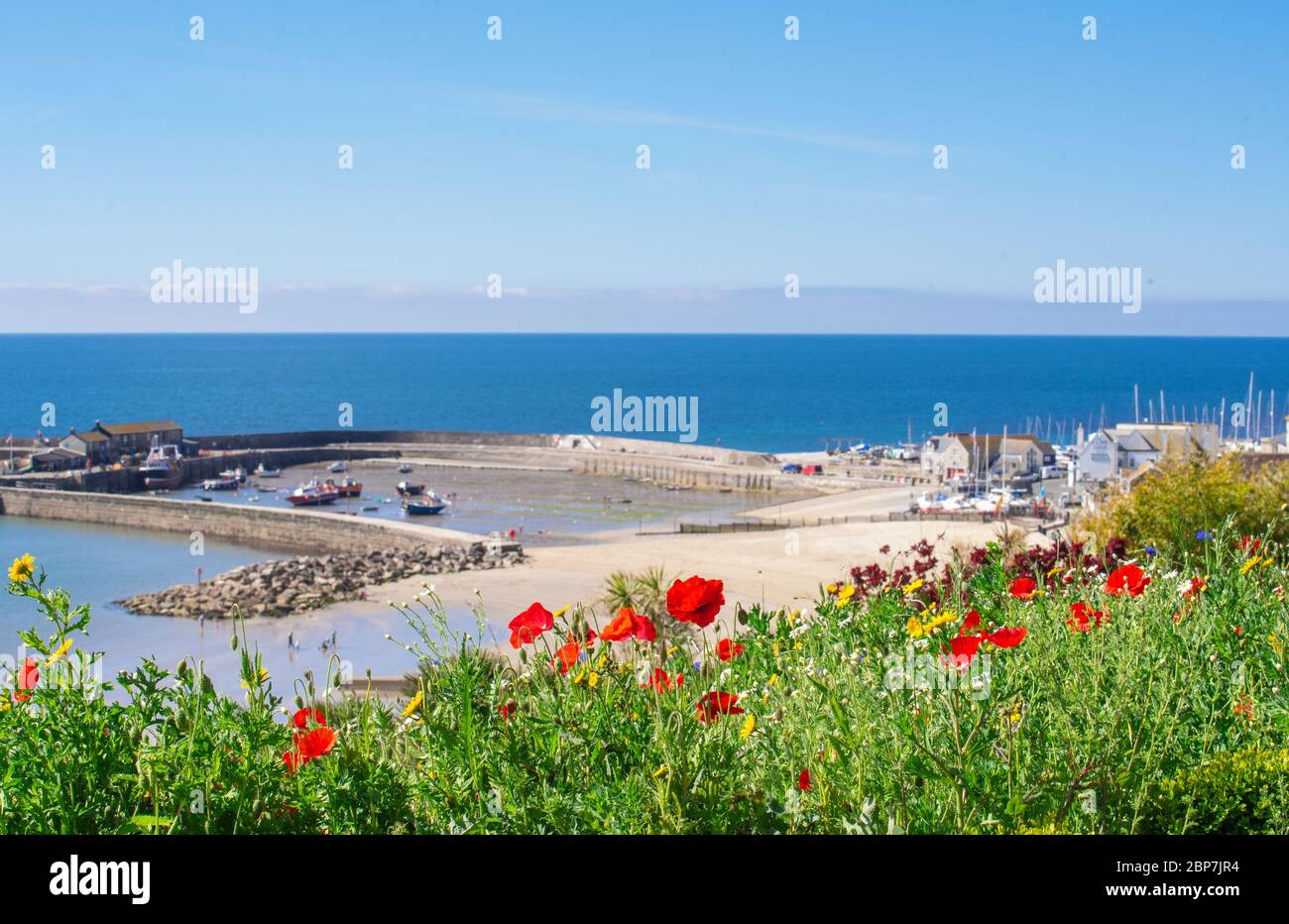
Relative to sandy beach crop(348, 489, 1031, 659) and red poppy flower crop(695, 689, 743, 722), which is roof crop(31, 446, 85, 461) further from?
red poppy flower crop(695, 689, 743, 722)

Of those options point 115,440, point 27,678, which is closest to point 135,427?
point 115,440

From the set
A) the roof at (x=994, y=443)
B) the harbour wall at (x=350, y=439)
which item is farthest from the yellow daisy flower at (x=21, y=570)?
the harbour wall at (x=350, y=439)

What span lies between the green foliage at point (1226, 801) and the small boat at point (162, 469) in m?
71.5

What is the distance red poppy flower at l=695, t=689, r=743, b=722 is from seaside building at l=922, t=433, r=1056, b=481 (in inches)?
2435

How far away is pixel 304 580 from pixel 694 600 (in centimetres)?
3546

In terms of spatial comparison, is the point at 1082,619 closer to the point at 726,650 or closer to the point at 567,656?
the point at 726,650

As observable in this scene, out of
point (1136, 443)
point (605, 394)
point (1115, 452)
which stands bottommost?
point (1115, 452)

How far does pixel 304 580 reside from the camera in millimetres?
36969

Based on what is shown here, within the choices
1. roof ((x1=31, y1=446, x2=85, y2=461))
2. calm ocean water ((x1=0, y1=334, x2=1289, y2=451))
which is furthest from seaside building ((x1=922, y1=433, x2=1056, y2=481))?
roof ((x1=31, y1=446, x2=85, y2=461))

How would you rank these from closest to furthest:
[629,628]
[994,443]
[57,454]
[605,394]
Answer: [629,628], [994,443], [57,454], [605,394]

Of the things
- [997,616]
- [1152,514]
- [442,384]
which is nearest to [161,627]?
[1152,514]

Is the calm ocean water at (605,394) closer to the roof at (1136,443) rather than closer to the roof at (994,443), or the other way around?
the roof at (994,443)

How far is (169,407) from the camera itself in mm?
135625

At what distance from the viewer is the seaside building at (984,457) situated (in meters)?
65.1
